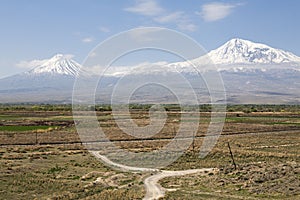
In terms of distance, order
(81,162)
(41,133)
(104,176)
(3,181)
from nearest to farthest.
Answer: (3,181) < (104,176) < (81,162) < (41,133)

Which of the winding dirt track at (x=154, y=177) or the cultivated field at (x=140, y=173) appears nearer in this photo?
the winding dirt track at (x=154, y=177)

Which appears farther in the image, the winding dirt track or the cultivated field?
the cultivated field

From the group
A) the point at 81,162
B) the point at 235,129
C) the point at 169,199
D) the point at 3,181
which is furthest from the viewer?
the point at 235,129

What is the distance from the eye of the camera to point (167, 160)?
166 feet

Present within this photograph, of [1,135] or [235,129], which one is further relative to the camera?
[235,129]

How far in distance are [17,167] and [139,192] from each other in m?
18.1

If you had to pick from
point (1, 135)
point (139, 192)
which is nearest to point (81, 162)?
point (139, 192)

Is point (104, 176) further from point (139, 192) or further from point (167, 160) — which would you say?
point (167, 160)

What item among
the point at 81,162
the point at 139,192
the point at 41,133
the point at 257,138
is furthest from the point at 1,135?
the point at 139,192

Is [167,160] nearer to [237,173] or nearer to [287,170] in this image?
[237,173]

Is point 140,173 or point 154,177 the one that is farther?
point 140,173

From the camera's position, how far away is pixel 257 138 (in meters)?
72.7

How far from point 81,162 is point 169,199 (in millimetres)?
21326

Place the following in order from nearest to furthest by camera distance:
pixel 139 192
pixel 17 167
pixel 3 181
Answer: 1. pixel 139 192
2. pixel 3 181
3. pixel 17 167
